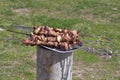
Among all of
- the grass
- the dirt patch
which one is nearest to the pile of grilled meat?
the grass

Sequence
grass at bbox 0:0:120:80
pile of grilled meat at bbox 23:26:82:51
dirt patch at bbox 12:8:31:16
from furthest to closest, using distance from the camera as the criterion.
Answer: dirt patch at bbox 12:8:31:16
grass at bbox 0:0:120:80
pile of grilled meat at bbox 23:26:82:51

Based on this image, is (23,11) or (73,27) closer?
(73,27)

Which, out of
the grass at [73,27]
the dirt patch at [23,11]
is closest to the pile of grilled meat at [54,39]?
the grass at [73,27]

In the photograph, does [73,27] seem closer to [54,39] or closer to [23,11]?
[23,11]

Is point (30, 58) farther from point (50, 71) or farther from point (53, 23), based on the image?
point (50, 71)

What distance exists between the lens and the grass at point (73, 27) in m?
7.99

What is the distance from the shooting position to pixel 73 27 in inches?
424

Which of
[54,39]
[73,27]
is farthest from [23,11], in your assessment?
[54,39]

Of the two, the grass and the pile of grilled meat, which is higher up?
A: the pile of grilled meat

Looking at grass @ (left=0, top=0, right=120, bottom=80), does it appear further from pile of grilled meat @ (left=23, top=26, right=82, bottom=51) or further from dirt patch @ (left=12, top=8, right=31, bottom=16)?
pile of grilled meat @ (left=23, top=26, right=82, bottom=51)

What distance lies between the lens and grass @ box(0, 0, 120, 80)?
7.99 metres

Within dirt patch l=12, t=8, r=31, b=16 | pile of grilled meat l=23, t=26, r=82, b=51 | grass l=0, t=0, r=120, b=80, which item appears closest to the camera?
pile of grilled meat l=23, t=26, r=82, b=51

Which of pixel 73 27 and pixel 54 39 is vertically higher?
pixel 54 39

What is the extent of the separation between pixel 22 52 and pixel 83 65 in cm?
150
